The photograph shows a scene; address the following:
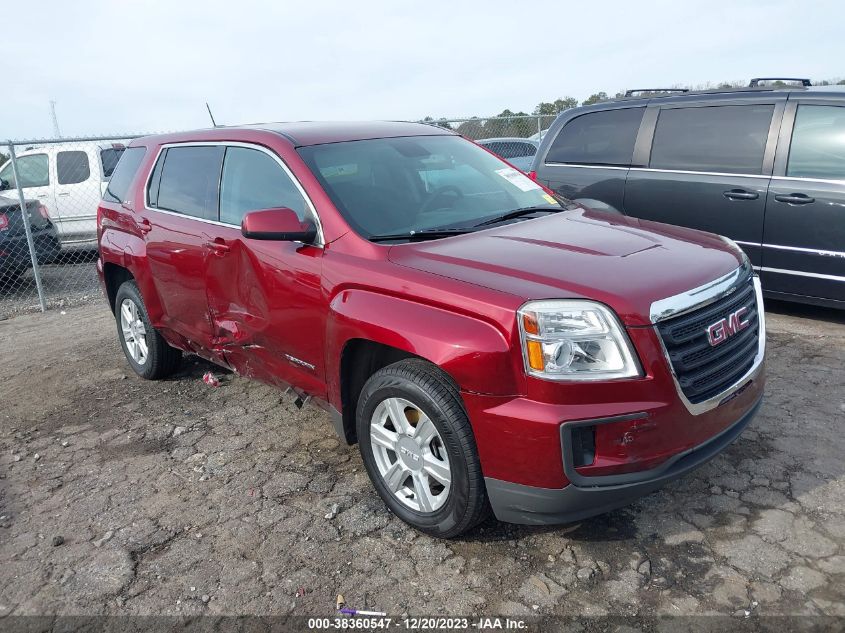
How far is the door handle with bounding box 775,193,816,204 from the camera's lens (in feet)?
17.5

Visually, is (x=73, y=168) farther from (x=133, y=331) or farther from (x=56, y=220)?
(x=133, y=331)

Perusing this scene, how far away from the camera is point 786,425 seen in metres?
3.94

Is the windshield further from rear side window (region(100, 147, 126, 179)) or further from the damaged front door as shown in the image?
rear side window (region(100, 147, 126, 179))

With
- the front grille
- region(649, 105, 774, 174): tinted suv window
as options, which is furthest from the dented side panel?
region(649, 105, 774, 174): tinted suv window

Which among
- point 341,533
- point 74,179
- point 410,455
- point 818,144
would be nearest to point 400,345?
point 410,455

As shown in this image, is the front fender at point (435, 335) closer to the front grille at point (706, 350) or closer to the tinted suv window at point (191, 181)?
the front grille at point (706, 350)

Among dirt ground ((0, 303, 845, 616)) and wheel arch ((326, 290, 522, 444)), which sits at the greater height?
wheel arch ((326, 290, 522, 444))

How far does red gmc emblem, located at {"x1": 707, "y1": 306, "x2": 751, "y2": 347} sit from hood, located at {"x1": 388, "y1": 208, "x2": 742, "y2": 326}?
18cm

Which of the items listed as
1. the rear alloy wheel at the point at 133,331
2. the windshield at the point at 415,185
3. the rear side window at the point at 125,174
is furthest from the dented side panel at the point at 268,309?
the rear side window at the point at 125,174

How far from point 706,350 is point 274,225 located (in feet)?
6.43

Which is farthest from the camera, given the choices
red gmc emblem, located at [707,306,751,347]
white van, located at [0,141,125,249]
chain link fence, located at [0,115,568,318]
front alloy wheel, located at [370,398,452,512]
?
white van, located at [0,141,125,249]

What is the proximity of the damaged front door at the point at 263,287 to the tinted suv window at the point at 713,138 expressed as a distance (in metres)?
3.75

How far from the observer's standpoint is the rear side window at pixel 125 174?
5188mm

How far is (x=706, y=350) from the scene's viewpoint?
2852 mm
